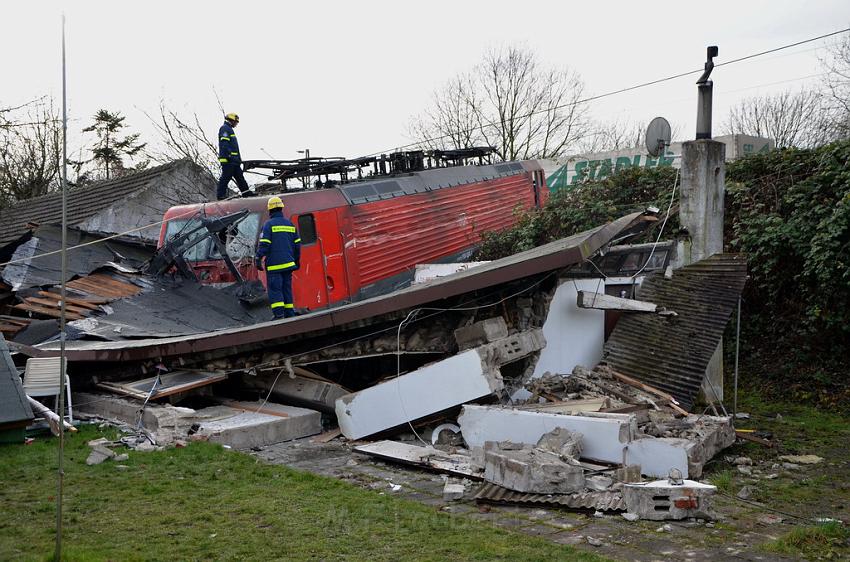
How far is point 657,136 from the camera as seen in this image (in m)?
11.9

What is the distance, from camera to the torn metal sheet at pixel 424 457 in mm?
7191

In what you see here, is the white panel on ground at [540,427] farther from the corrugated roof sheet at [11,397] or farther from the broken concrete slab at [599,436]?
the corrugated roof sheet at [11,397]

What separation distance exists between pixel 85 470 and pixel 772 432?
7.44 meters

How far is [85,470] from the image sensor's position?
735 cm

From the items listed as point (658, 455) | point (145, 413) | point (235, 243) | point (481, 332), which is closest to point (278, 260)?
point (235, 243)

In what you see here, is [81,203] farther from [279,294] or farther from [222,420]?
[222,420]

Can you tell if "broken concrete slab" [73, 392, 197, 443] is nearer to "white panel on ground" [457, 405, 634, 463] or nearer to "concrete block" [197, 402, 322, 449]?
"concrete block" [197, 402, 322, 449]

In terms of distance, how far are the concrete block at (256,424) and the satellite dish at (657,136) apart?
256 inches

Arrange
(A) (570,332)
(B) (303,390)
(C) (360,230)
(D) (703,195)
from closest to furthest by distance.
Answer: (B) (303,390), (A) (570,332), (D) (703,195), (C) (360,230)

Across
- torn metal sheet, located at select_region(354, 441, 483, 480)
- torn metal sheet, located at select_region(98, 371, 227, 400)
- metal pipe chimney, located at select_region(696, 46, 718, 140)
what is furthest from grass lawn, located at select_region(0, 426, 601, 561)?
metal pipe chimney, located at select_region(696, 46, 718, 140)

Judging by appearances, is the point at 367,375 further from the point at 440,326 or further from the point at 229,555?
the point at 229,555

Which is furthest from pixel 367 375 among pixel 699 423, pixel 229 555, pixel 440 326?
pixel 229 555

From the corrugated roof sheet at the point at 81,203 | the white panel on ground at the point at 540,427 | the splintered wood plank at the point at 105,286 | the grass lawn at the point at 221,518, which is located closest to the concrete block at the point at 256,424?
the grass lawn at the point at 221,518

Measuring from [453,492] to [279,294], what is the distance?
17.4ft
